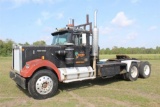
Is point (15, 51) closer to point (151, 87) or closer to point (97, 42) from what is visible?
point (97, 42)

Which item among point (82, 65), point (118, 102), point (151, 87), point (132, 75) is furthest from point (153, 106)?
point (132, 75)

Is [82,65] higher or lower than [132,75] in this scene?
higher

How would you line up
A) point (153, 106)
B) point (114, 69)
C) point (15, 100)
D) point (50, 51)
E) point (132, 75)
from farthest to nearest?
point (132, 75) < point (114, 69) < point (50, 51) < point (15, 100) < point (153, 106)

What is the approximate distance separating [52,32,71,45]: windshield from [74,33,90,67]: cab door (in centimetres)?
33

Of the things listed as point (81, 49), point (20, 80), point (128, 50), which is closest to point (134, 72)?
point (81, 49)

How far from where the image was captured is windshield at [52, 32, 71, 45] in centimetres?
841

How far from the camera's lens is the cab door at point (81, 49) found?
8469mm

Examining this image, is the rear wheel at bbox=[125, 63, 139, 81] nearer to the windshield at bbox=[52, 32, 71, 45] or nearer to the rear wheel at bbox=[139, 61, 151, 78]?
the rear wheel at bbox=[139, 61, 151, 78]

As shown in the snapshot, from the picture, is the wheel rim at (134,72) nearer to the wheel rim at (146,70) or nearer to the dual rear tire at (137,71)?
the dual rear tire at (137,71)

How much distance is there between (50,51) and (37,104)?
7.22 ft

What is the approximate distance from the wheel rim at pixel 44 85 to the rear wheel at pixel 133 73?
467 centimetres

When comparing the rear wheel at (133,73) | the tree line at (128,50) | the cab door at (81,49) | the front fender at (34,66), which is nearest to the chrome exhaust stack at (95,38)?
the cab door at (81,49)

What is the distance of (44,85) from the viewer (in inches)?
286

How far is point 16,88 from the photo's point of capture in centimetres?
881
